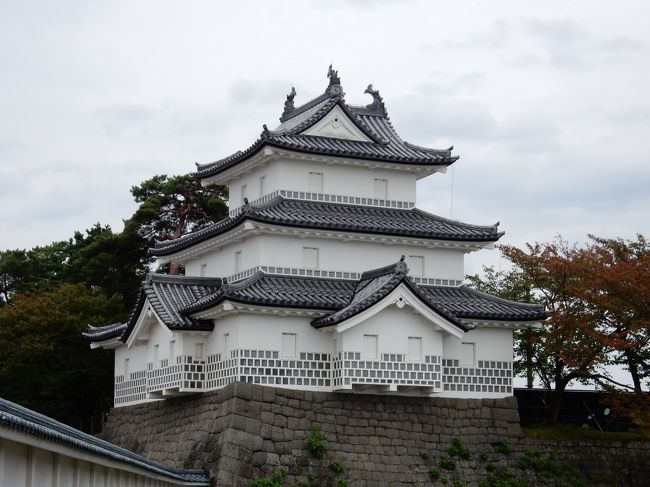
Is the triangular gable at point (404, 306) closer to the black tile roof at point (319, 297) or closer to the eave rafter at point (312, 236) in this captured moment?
the black tile roof at point (319, 297)

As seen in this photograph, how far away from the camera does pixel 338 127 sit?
35.4m

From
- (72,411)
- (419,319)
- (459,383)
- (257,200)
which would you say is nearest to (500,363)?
(459,383)

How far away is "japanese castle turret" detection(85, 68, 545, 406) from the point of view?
3027cm

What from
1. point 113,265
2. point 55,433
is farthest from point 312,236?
point 113,265

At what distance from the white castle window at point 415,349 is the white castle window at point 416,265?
3861 mm

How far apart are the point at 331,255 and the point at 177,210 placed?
1014 inches

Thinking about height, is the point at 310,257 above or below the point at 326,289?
above

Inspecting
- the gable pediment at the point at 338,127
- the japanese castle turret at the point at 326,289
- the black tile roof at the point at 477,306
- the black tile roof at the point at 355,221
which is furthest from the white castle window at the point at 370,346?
the gable pediment at the point at 338,127

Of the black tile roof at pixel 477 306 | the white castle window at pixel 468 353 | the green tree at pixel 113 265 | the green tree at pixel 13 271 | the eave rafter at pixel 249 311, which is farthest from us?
the green tree at pixel 13 271

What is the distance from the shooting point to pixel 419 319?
30812 millimetres

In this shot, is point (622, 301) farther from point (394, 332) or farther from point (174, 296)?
point (174, 296)

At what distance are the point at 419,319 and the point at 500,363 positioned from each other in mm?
3858

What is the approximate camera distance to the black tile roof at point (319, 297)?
30.0 m

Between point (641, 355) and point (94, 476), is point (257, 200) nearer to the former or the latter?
point (641, 355)
